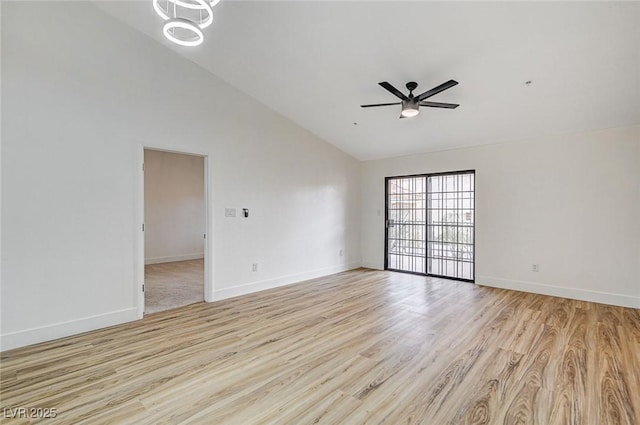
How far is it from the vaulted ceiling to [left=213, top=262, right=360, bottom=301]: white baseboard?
118 inches

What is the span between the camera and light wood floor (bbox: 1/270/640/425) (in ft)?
6.52

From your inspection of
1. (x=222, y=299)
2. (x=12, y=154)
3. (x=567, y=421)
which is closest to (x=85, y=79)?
(x=12, y=154)

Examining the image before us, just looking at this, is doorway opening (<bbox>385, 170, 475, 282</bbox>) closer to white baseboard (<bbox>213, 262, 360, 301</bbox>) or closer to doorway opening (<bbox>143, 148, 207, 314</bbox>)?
white baseboard (<bbox>213, 262, 360, 301</bbox>)

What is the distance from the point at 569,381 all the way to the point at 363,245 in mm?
4958

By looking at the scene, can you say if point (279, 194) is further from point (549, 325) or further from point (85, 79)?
point (549, 325)

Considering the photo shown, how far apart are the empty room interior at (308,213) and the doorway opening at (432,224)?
67 mm

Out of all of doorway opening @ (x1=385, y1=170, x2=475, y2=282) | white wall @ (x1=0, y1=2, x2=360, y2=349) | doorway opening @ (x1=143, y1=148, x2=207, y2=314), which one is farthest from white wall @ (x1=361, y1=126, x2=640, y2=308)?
doorway opening @ (x1=143, y1=148, x2=207, y2=314)

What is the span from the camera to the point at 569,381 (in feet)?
7.65

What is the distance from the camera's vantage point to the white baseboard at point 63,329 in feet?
9.45

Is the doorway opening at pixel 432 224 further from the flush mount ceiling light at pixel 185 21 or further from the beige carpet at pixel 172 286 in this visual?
the flush mount ceiling light at pixel 185 21

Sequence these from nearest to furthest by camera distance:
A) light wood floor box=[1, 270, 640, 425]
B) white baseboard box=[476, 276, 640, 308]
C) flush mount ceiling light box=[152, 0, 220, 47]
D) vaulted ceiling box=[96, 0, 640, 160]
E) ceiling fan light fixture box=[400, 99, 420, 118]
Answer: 1. light wood floor box=[1, 270, 640, 425]
2. flush mount ceiling light box=[152, 0, 220, 47]
3. vaulted ceiling box=[96, 0, 640, 160]
4. ceiling fan light fixture box=[400, 99, 420, 118]
5. white baseboard box=[476, 276, 640, 308]

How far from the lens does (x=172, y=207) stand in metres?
8.08

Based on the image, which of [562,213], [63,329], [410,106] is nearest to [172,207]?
[63,329]

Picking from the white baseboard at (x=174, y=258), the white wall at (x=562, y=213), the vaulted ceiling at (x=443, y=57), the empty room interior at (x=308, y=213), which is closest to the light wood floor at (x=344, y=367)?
the empty room interior at (x=308, y=213)
